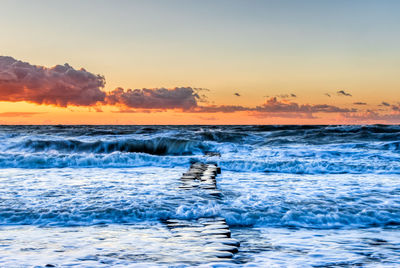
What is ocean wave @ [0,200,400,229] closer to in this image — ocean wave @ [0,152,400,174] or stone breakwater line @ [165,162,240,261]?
stone breakwater line @ [165,162,240,261]

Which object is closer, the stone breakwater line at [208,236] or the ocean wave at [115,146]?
the stone breakwater line at [208,236]

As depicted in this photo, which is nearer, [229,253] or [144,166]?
[229,253]

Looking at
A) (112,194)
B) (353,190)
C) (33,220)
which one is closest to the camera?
(33,220)

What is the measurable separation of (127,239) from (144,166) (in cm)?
882

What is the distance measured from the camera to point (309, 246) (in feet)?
13.8

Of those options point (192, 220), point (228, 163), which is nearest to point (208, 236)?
point (192, 220)

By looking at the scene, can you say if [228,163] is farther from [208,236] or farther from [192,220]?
[208,236]

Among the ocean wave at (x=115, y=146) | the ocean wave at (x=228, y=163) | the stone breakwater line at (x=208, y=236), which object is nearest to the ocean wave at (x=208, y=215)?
the stone breakwater line at (x=208, y=236)

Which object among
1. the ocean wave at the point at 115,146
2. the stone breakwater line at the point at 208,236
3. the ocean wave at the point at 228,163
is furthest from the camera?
the ocean wave at the point at 115,146

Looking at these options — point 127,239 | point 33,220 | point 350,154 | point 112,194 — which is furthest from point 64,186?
point 350,154

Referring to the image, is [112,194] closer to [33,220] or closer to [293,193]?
[33,220]

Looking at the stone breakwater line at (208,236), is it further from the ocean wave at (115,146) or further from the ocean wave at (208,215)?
the ocean wave at (115,146)

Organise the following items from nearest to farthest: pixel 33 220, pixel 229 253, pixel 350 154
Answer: pixel 229 253 → pixel 33 220 → pixel 350 154

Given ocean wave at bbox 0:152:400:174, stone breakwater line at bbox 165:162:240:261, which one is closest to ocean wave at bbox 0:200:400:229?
stone breakwater line at bbox 165:162:240:261
